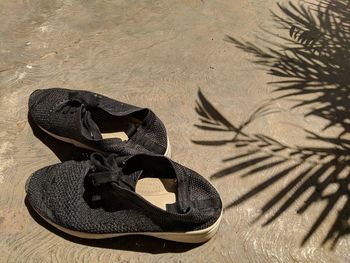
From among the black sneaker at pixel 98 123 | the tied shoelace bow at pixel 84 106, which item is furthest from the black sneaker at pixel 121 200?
the tied shoelace bow at pixel 84 106

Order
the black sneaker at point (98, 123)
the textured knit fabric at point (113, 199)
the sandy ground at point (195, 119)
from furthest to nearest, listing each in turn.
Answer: the black sneaker at point (98, 123) < the sandy ground at point (195, 119) < the textured knit fabric at point (113, 199)

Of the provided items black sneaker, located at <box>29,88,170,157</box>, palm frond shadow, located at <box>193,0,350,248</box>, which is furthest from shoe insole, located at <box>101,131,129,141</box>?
palm frond shadow, located at <box>193,0,350,248</box>

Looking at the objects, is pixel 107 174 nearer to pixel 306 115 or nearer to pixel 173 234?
pixel 173 234

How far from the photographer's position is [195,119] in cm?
211

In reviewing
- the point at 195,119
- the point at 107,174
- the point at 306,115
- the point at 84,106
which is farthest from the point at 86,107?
A: the point at 306,115

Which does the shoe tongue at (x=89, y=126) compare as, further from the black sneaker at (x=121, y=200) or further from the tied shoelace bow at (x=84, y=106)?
the black sneaker at (x=121, y=200)

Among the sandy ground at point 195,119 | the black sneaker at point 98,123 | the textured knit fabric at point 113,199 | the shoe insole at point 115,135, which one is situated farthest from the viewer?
the shoe insole at point 115,135

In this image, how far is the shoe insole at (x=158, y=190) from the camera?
5.38 feet

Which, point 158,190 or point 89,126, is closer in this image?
point 158,190

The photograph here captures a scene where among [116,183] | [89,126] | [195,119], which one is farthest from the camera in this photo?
[195,119]

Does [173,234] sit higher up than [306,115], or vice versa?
[306,115]

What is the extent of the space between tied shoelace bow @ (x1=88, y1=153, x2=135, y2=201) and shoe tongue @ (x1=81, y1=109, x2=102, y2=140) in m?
0.19

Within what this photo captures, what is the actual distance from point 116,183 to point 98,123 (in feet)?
1.49


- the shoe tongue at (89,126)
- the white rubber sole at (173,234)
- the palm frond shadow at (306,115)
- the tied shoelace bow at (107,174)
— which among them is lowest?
the white rubber sole at (173,234)
